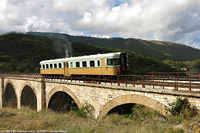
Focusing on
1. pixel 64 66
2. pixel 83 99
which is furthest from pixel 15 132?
pixel 64 66

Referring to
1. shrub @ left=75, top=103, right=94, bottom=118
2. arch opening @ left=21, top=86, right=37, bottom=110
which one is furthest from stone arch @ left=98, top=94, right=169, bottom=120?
arch opening @ left=21, top=86, right=37, bottom=110

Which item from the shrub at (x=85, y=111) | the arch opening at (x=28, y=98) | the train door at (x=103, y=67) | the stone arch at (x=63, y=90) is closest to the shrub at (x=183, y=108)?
the train door at (x=103, y=67)

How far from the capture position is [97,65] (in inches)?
541

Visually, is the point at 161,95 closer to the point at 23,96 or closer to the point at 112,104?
the point at 112,104

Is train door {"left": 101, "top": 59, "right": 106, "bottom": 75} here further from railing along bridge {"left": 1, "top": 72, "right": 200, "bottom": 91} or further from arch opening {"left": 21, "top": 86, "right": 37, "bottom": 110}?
arch opening {"left": 21, "top": 86, "right": 37, "bottom": 110}

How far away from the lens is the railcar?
1257cm

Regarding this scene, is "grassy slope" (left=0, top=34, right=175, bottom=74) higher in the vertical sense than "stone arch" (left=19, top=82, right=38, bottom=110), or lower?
higher

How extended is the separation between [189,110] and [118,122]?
14.0 feet

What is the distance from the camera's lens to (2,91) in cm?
3000

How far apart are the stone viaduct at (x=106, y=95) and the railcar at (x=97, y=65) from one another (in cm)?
152

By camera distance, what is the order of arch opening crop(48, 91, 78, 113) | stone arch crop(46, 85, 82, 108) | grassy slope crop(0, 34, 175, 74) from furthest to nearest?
1. grassy slope crop(0, 34, 175, 74)
2. arch opening crop(48, 91, 78, 113)
3. stone arch crop(46, 85, 82, 108)

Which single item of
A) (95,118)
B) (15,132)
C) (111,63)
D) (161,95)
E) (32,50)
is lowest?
(95,118)

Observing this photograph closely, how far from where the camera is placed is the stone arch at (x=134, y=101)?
8.27 m

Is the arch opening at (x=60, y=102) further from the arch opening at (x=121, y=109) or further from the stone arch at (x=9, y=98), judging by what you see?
the stone arch at (x=9, y=98)
